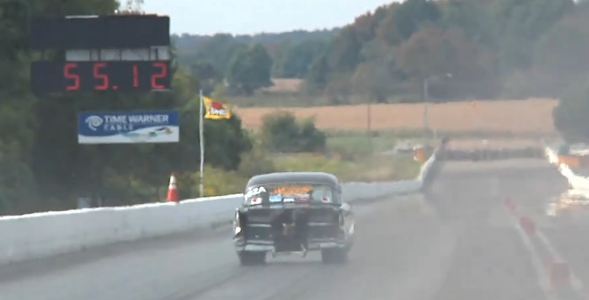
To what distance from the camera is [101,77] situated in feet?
129

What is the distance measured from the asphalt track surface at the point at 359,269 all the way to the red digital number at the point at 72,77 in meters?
5.20

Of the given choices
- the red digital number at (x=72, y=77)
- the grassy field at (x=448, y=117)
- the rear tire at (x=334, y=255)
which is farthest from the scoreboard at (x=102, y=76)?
the grassy field at (x=448, y=117)

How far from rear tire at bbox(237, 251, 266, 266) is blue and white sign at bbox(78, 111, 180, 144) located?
20.1m

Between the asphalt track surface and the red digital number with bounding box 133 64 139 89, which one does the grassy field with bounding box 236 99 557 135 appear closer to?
the red digital number with bounding box 133 64 139 89

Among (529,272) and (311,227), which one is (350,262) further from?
(529,272)

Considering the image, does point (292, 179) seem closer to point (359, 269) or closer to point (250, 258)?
point (250, 258)

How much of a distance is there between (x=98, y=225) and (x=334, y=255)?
705 cm

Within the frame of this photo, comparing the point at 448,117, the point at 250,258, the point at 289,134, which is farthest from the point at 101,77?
the point at 448,117

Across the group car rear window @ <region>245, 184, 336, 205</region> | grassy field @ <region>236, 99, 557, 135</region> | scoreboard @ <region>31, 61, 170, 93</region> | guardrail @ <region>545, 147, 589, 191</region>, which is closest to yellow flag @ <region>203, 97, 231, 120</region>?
guardrail @ <region>545, 147, 589, 191</region>

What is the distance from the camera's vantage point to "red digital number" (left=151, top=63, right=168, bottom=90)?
39344 millimetres

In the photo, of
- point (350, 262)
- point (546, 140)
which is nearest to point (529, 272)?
point (350, 262)

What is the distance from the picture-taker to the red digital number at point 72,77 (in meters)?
39.4

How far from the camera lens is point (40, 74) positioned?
39.6m

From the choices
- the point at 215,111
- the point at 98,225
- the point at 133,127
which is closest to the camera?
the point at 98,225
